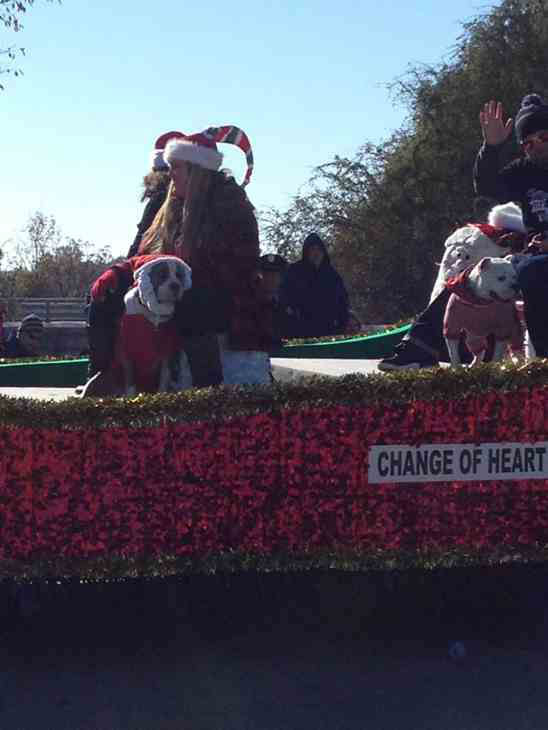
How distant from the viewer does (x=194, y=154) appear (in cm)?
538

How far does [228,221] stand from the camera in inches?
209

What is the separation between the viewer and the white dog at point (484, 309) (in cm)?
596

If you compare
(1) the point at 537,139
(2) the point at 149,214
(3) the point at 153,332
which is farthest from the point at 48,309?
(3) the point at 153,332

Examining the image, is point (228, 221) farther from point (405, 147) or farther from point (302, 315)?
point (405, 147)

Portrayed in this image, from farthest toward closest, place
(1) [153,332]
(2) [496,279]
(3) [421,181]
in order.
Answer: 1. (3) [421,181]
2. (2) [496,279]
3. (1) [153,332]

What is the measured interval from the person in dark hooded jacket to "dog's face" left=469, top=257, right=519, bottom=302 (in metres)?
6.72

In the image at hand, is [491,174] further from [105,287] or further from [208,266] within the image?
[105,287]

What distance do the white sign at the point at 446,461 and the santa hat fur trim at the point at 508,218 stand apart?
2684 millimetres

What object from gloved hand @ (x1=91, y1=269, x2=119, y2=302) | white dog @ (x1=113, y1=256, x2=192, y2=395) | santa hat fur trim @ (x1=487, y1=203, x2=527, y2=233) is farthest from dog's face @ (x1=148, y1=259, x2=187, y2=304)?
santa hat fur trim @ (x1=487, y1=203, x2=527, y2=233)

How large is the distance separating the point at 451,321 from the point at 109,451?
2.85 m

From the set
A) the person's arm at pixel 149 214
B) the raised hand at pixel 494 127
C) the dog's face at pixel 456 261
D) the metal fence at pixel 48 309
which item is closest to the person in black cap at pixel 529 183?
the raised hand at pixel 494 127

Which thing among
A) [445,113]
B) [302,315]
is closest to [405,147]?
[445,113]

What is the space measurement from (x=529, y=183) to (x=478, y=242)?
0.47m

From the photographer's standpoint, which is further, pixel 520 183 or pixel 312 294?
pixel 312 294
